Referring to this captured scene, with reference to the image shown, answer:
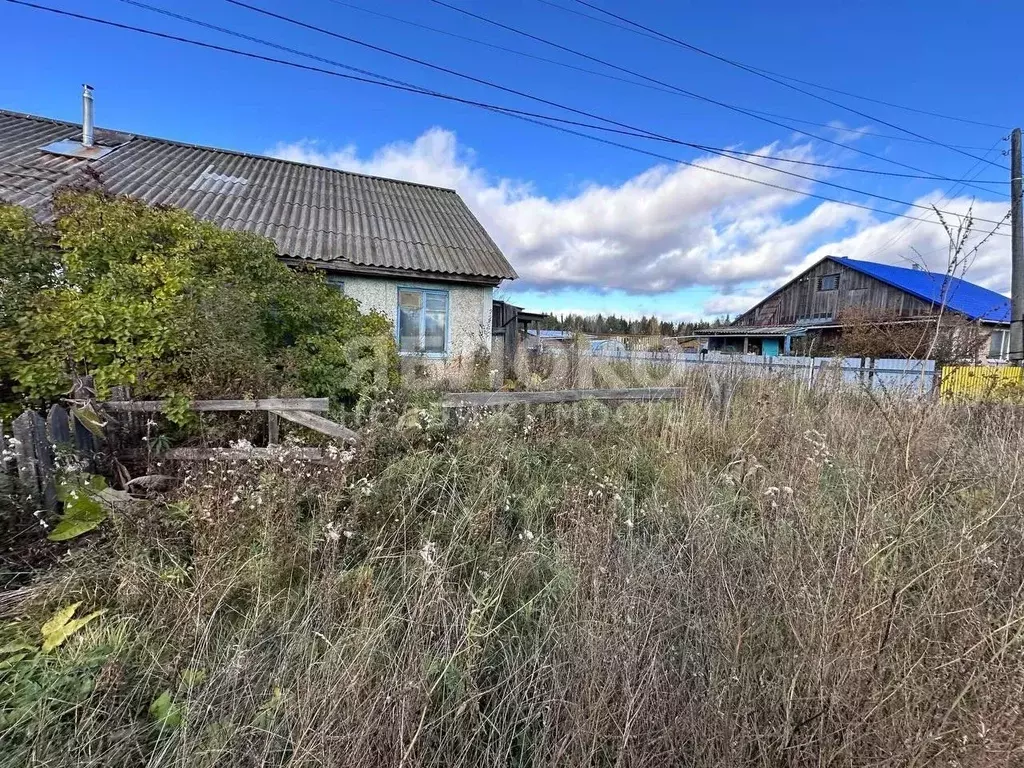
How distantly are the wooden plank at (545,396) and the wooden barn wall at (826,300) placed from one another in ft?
83.3

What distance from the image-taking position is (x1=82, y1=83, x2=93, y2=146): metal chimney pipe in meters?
10.3

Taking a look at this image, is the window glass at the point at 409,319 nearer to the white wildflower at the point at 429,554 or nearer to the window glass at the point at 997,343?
the white wildflower at the point at 429,554

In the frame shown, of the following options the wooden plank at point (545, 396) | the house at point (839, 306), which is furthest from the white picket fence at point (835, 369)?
the house at point (839, 306)

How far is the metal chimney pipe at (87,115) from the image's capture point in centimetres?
1032

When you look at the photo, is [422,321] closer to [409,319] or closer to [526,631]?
[409,319]

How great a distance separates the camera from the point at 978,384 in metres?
7.22

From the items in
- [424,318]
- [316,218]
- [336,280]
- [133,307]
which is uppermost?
[316,218]

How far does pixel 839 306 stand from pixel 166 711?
34.8m

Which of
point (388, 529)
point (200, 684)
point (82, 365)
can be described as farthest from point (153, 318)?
point (200, 684)

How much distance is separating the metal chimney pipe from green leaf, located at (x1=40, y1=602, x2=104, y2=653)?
1338 cm

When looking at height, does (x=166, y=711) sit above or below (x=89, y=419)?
below

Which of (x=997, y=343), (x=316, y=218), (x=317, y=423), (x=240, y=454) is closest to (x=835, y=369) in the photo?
(x=317, y=423)

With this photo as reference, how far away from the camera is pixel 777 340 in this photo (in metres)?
30.0

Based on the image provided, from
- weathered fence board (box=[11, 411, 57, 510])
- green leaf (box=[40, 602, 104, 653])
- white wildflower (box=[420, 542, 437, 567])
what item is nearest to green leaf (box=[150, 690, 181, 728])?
green leaf (box=[40, 602, 104, 653])
